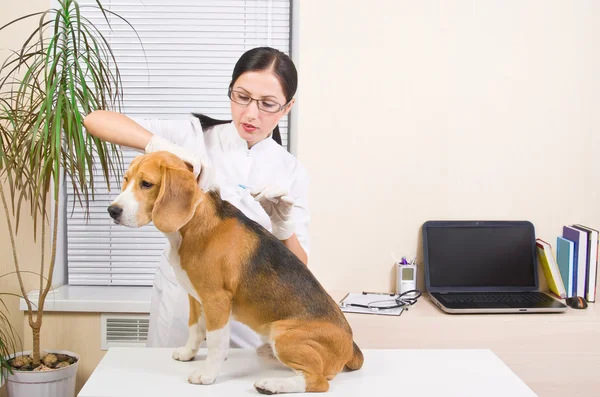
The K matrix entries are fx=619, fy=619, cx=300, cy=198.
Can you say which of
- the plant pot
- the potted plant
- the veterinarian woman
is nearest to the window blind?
the potted plant

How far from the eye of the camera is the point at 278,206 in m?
1.76

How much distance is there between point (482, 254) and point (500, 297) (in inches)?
9.3

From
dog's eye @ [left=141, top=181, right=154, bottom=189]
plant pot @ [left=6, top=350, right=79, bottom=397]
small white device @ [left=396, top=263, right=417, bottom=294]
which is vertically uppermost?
dog's eye @ [left=141, top=181, right=154, bottom=189]

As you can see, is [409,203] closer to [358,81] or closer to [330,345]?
[358,81]

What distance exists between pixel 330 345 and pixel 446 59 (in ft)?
6.34

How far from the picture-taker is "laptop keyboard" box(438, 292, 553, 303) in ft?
9.20

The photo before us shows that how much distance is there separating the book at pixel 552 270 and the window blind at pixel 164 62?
138cm

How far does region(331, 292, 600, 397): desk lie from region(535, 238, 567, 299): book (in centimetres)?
30

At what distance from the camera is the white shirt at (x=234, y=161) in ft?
6.84

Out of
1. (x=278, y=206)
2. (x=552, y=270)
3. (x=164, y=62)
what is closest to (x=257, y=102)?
(x=278, y=206)

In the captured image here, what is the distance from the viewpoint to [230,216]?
1.48 metres

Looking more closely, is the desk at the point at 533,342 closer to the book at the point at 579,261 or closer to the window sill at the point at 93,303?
the book at the point at 579,261

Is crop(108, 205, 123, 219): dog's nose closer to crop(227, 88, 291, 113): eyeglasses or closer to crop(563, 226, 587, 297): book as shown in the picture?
crop(227, 88, 291, 113): eyeglasses

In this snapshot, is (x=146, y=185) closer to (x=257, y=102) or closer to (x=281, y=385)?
(x=281, y=385)
